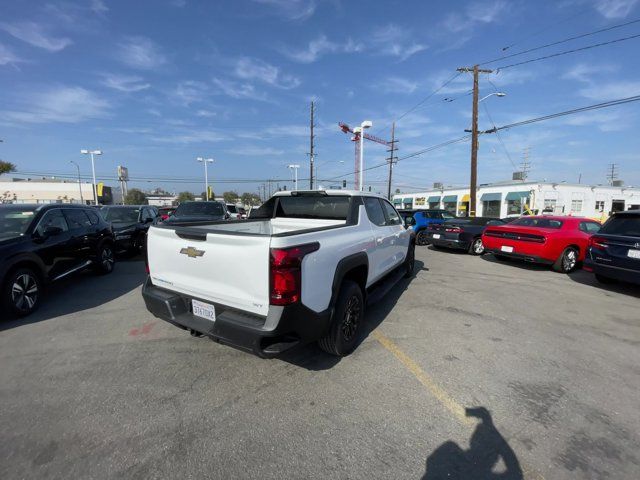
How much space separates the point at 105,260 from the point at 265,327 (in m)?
6.75

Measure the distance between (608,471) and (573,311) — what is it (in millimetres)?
3958

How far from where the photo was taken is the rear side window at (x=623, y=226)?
6.12 metres

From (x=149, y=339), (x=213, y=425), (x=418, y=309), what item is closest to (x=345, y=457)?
(x=213, y=425)

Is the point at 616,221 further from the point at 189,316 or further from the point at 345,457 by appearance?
the point at 189,316

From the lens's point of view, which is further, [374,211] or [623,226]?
[623,226]

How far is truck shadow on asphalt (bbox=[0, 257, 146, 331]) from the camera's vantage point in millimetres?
4828

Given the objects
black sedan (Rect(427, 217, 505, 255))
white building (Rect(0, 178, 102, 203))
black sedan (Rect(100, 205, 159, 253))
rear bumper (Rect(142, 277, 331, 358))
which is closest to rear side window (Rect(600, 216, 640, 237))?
black sedan (Rect(427, 217, 505, 255))

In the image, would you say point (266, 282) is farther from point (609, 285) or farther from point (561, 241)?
point (561, 241)

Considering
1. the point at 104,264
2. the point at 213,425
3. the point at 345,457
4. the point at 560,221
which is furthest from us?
the point at 560,221

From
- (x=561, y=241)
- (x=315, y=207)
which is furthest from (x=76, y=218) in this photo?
(x=561, y=241)

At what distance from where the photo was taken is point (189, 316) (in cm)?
314

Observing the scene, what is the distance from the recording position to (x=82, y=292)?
607 cm

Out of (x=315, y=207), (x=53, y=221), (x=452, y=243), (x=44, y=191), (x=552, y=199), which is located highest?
(x=44, y=191)

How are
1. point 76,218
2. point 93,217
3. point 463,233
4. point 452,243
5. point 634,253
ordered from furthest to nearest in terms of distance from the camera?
point 452,243
point 463,233
point 93,217
point 76,218
point 634,253
